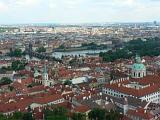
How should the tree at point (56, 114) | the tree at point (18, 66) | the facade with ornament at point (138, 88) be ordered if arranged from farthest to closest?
the tree at point (18, 66) → the facade with ornament at point (138, 88) → the tree at point (56, 114)

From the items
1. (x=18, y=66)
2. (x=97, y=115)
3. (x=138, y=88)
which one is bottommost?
(x=18, y=66)

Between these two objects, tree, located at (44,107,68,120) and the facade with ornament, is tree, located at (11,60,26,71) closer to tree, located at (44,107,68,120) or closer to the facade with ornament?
the facade with ornament

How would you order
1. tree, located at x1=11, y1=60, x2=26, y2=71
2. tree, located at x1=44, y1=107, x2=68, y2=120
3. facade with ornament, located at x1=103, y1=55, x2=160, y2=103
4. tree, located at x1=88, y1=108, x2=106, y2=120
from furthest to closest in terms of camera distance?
tree, located at x1=11, y1=60, x2=26, y2=71, facade with ornament, located at x1=103, y1=55, x2=160, y2=103, tree, located at x1=88, y1=108, x2=106, y2=120, tree, located at x1=44, y1=107, x2=68, y2=120

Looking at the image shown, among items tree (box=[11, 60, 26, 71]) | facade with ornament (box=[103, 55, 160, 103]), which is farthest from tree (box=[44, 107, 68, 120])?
tree (box=[11, 60, 26, 71])

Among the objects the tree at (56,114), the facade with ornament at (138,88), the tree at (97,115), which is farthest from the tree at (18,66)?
the tree at (97,115)

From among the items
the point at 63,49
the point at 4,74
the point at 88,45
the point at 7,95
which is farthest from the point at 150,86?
the point at 88,45

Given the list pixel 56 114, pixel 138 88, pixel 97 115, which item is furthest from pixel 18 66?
pixel 97 115

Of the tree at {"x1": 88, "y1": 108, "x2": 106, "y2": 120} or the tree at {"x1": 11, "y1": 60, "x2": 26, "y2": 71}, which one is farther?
the tree at {"x1": 11, "y1": 60, "x2": 26, "y2": 71}

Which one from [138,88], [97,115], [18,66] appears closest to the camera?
[97,115]

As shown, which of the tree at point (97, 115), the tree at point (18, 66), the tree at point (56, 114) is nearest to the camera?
the tree at point (56, 114)

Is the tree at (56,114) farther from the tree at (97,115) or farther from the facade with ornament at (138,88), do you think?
the facade with ornament at (138,88)

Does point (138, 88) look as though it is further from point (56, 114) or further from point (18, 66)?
point (18, 66)

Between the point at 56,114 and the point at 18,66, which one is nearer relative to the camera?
the point at 56,114
